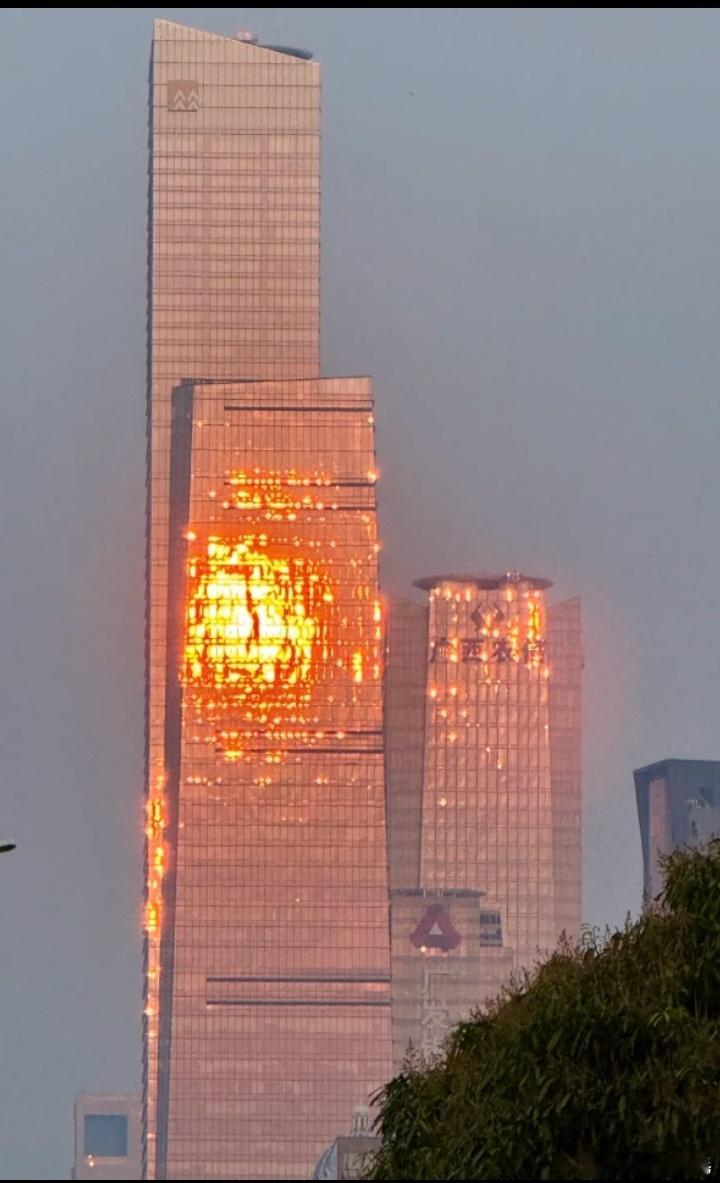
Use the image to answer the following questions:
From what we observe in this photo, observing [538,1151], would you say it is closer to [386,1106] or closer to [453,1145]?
[453,1145]

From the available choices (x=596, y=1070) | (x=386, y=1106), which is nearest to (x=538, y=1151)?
(x=596, y=1070)

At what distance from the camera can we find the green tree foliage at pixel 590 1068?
53.2 meters

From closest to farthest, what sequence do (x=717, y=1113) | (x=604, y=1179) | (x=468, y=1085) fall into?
(x=604, y=1179)
(x=717, y=1113)
(x=468, y=1085)

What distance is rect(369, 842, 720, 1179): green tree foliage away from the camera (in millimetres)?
53219

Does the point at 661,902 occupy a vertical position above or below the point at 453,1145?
above

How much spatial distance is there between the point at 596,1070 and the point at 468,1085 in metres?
2.86

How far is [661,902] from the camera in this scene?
59031mm

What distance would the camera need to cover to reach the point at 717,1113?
52.8 meters

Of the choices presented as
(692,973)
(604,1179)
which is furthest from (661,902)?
(604,1179)

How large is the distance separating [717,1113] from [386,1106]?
309 inches

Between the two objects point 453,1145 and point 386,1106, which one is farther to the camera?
point 386,1106

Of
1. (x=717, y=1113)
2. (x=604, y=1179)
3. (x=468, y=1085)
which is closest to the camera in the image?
(x=604, y=1179)

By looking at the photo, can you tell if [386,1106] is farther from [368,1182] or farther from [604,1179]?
[604,1179]

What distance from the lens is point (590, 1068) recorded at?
5416 centimetres
